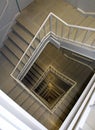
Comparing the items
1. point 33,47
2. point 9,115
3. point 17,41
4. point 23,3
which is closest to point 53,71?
point 33,47

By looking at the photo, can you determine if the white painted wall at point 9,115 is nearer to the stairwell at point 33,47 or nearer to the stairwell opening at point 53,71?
the stairwell at point 33,47

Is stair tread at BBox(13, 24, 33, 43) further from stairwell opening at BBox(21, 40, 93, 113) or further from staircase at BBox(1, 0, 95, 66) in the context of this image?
stairwell opening at BBox(21, 40, 93, 113)

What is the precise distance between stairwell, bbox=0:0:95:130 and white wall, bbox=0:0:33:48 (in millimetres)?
153

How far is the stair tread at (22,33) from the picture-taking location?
6.03 meters

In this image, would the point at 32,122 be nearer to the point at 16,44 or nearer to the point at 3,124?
the point at 3,124

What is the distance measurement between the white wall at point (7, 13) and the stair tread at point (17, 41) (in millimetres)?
190

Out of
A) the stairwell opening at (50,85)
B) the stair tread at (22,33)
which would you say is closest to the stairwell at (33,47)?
the stair tread at (22,33)

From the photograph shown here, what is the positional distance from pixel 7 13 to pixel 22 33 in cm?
73

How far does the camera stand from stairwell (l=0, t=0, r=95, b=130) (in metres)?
5.81

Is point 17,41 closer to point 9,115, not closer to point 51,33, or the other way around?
point 51,33

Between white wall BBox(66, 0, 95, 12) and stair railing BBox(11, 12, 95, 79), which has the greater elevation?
white wall BBox(66, 0, 95, 12)

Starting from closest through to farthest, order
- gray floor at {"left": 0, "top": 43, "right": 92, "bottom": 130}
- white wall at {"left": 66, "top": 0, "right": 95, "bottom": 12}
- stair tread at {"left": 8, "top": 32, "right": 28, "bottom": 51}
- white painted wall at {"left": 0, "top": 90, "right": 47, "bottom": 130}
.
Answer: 1. white painted wall at {"left": 0, "top": 90, "right": 47, "bottom": 130}
2. white wall at {"left": 66, "top": 0, "right": 95, "bottom": 12}
3. gray floor at {"left": 0, "top": 43, "right": 92, "bottom": 130}
4. stair tread at {"left": 8, "top": 32, "right": 28, "bottom": 51}

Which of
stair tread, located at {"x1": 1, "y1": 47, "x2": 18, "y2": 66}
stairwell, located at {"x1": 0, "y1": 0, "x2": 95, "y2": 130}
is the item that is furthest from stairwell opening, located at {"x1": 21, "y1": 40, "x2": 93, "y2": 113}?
stair tread, located at {"x1": 1, "y1": 47, "x2": 18, "y2": 66}

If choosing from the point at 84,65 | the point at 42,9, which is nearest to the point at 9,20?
the point at 42,9
